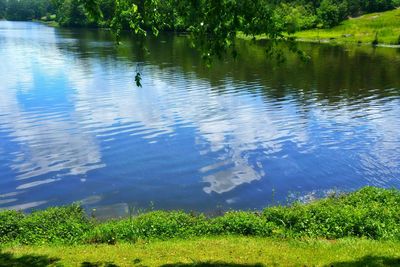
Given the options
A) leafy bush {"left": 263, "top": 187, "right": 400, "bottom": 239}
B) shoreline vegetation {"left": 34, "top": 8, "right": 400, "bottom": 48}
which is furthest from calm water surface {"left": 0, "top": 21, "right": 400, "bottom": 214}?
shoreline vegetation {"left": 34, "top": 8, "right": 400, "bottom": 48}

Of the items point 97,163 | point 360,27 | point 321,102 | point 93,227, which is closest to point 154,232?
point 93,227

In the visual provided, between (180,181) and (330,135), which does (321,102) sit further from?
(180,181)

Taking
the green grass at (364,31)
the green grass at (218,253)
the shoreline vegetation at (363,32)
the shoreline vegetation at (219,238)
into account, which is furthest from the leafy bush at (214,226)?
the green grass at (364,31)

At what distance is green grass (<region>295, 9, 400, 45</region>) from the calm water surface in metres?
74.7

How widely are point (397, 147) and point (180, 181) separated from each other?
15.7 m

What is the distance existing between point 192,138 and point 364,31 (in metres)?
128

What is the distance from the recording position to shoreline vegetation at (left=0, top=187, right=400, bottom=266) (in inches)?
478

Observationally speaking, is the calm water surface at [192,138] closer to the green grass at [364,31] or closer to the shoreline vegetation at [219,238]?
the shoreline vegetation at [219,238]

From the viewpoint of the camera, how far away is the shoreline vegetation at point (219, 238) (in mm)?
12141

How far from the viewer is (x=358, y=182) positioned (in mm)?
24172

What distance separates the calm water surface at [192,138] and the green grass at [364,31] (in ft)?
245

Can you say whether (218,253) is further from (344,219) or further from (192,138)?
(192,138)

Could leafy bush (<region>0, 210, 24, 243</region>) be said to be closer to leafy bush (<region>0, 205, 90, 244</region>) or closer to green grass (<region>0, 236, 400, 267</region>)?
leafy bush (<region>0, 205, 90, 244</region>)

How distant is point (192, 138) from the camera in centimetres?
3231
